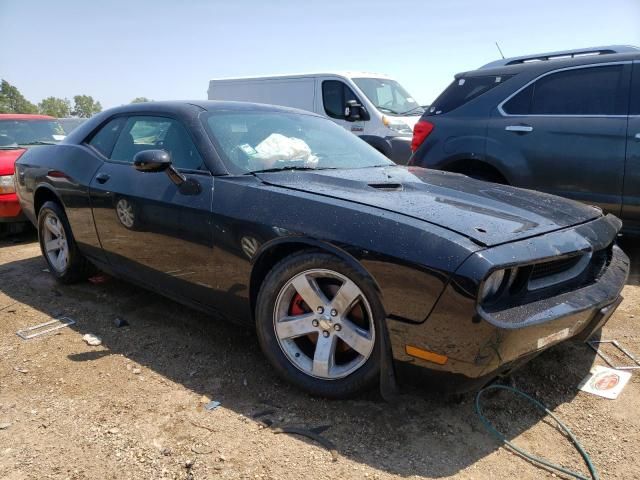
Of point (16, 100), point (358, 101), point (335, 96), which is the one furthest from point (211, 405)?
point (16, 100)

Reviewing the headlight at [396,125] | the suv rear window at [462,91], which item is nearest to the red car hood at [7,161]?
the suv rear window at [462,91]

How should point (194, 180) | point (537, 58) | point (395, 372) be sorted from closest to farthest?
→ point (395, 372) → point (194, 180) → point (537, 58)

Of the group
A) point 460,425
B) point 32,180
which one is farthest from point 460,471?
point 32,180

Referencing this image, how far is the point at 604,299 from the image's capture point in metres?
2.38

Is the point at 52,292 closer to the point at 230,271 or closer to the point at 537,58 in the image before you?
the point at 230,271

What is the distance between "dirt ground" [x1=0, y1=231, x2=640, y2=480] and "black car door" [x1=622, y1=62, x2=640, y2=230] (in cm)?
132

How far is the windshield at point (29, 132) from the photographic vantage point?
696cm

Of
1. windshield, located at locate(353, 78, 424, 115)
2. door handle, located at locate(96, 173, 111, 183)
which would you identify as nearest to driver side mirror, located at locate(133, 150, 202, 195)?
Answer: door handle, located at locate(96, 173, 111, 183)

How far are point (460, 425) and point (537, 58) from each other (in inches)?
169

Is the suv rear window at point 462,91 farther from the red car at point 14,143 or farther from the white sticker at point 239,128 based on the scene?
the red car at point 14,143

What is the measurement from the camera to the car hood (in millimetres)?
2252

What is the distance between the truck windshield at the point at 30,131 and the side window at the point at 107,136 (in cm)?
376

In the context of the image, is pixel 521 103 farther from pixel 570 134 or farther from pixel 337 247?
pixel 337 247

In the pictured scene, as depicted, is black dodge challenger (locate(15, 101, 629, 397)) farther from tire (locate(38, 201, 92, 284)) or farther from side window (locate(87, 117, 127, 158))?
tire (locate(38, 201, 92, 284))
